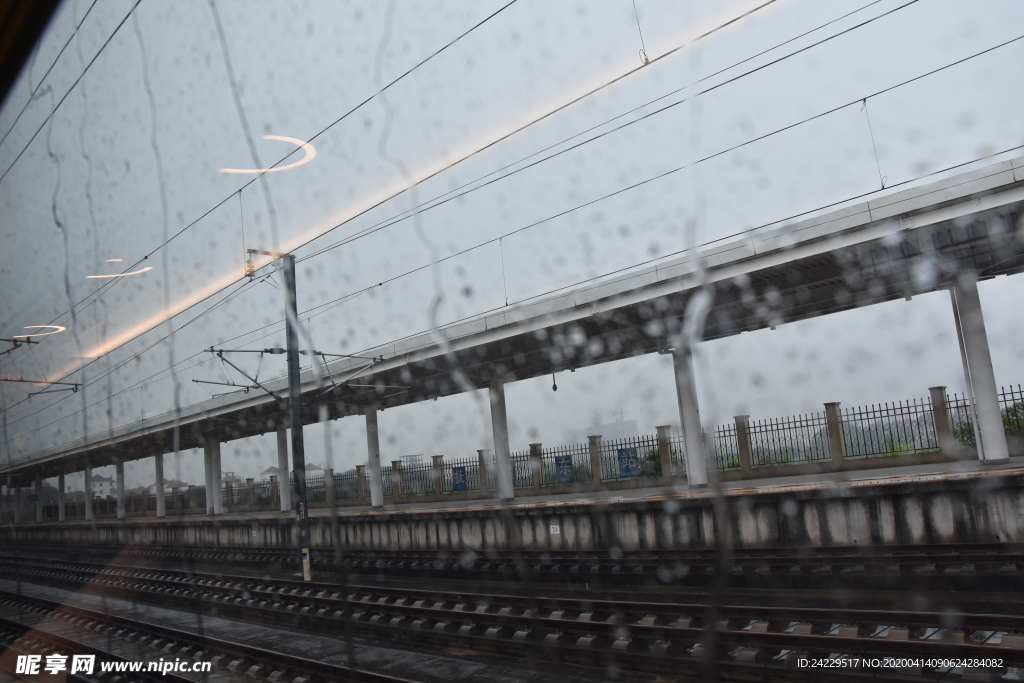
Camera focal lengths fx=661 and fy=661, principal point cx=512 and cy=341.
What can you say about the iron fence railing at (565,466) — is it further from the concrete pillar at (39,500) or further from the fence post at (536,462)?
the concrete pillar at (39,500)

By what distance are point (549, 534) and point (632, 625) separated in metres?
4.97

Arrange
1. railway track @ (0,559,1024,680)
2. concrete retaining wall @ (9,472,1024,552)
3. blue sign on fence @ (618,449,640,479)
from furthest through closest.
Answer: blue sign on fence @ (618,449,640,479) → concrete retaining wall @ (9,472,1024,552) → railway track @ (0,559,1024,680)

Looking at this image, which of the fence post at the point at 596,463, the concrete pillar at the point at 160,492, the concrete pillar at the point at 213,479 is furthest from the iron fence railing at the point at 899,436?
the concrete pillar at the point at 160,492

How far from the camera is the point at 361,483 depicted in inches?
686

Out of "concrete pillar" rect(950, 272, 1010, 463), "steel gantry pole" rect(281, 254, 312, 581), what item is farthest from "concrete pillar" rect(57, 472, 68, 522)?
"concrete pillar" rect(950, 272, 1010, 463)

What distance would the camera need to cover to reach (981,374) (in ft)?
28.5

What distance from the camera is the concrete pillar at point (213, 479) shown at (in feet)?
70.4

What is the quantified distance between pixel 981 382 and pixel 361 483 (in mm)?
13765

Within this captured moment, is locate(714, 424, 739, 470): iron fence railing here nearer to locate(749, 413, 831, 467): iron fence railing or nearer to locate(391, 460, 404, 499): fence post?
locate(749, 413, 831, 467): iron fence railing

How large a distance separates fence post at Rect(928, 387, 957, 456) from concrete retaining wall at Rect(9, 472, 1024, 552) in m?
1.41

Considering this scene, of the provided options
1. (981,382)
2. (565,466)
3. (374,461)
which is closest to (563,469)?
(565,466)

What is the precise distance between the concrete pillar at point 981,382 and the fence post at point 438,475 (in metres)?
9.31

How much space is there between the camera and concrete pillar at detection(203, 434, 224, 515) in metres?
21.5

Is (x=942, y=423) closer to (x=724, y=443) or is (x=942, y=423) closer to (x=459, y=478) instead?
(x=724, y=443)
